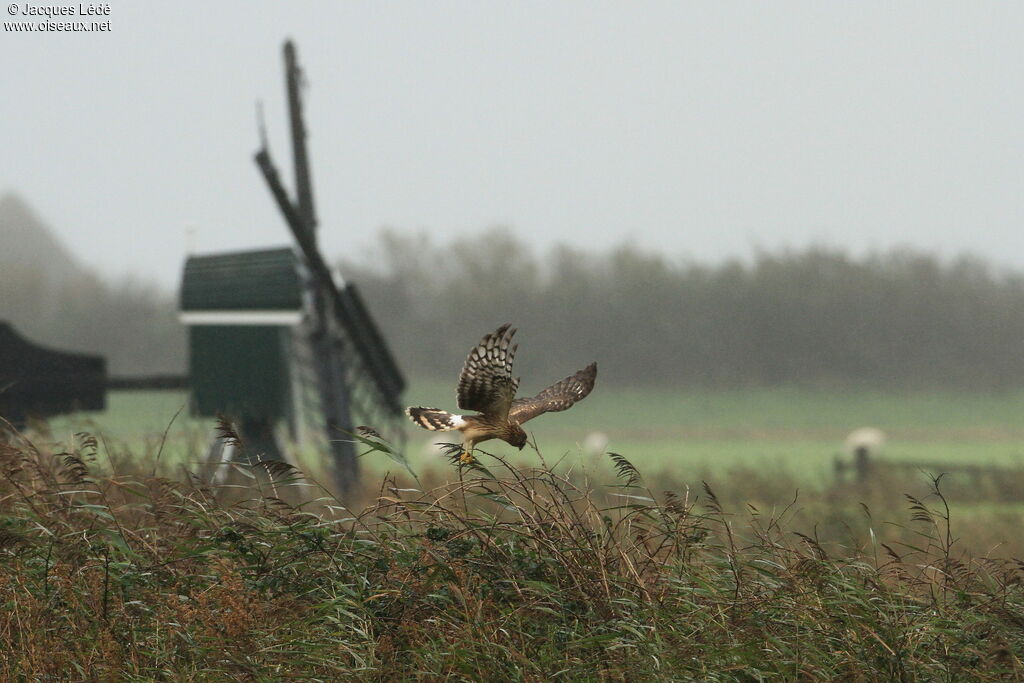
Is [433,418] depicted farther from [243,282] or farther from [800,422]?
[800,422]

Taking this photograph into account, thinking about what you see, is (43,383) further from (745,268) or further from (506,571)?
(745,268)

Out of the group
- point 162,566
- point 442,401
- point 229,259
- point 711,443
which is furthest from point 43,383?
point 711,443

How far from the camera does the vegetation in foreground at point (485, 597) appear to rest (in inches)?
216

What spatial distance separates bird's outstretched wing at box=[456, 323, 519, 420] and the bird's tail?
26 centimetres

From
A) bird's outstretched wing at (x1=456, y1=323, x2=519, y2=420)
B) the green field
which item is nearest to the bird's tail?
bird's outstretched wing at (x1=456, y1=323, x2=519, y2=420)

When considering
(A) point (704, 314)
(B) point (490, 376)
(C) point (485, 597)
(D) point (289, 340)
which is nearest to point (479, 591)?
(C) point (485, 597)

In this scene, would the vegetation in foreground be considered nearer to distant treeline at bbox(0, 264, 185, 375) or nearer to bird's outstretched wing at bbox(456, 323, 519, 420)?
bird's outstretched wing at bbox(456, 323, 519, 420)

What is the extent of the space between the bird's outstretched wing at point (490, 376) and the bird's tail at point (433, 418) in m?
0.26

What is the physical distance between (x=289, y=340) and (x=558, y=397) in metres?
9.49

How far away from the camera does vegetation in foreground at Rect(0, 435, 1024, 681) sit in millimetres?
5477

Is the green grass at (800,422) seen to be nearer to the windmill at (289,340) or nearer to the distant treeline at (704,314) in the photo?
the distant treeline at (704,314)

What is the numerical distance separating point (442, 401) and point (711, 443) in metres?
7.26

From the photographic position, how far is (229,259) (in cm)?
1535

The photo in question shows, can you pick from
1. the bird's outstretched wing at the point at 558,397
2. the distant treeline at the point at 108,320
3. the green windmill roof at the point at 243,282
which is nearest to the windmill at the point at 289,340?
the green windmill roof at the point at 243,282
